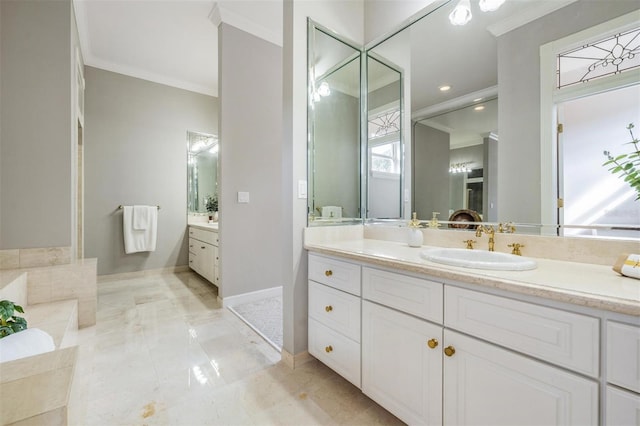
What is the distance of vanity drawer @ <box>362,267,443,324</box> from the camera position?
1096 millimetres

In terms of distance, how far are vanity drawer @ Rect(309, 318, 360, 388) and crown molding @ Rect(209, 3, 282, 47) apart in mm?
3012

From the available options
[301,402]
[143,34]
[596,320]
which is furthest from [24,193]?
[596,320]

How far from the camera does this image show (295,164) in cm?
178

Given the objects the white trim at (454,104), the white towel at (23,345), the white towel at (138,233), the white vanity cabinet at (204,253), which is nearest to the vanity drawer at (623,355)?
the white trim at (454,104)

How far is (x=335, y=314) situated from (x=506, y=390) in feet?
2.81

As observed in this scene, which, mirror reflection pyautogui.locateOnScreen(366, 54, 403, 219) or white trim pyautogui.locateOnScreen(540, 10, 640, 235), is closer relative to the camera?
white trim pyautogui.locateOnScreen(540, 10, 640, 235)

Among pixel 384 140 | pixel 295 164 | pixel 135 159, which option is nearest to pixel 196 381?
pixel 295 164

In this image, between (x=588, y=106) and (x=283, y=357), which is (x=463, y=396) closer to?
(x=283, y=357)

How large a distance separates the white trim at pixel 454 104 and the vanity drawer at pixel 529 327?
1136 mm

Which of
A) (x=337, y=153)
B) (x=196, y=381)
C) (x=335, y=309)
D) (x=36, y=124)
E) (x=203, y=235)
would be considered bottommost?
(x=196, y=381)

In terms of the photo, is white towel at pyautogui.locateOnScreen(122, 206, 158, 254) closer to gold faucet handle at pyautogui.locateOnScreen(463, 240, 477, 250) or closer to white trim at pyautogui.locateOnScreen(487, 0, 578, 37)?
gold faucet handle at pyautogui.locateOnScreen(463, 240, 477, 250)

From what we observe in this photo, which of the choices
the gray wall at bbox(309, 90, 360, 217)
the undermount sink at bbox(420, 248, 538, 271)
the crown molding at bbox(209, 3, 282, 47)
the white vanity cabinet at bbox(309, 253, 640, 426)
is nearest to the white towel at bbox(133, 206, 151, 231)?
the crown molding at bbox(209, 3, 282, 47)

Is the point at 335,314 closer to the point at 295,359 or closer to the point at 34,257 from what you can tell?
the point at 295,359

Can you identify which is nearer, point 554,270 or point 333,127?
point 554,270
